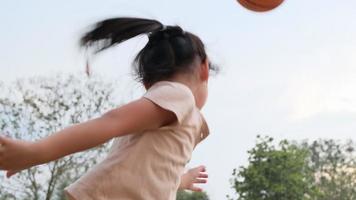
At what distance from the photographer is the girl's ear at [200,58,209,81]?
1.82 metres

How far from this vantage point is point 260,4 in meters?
2.67

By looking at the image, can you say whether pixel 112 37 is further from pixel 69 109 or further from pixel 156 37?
pixel 69 109

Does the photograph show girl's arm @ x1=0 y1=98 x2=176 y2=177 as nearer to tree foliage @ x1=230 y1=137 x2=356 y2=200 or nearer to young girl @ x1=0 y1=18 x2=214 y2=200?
young girl @ x1=0 y1=18 x2=214 y2=200

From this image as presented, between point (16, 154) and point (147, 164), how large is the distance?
1.29 ft

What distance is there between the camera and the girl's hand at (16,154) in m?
1.30

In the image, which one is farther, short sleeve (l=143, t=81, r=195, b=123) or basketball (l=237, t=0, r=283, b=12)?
basketball (l=237, t=0, r=283, b=12)

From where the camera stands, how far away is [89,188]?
5.35 feet

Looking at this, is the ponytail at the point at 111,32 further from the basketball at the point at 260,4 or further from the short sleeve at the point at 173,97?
the basketball at the point at 260,4

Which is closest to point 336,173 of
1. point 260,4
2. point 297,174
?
point 297,174

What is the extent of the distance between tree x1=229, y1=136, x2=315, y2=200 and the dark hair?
16.5 meters

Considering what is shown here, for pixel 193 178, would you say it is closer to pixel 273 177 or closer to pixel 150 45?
pixel 150 45

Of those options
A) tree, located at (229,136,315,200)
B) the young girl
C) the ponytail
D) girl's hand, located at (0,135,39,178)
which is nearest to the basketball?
the young girl

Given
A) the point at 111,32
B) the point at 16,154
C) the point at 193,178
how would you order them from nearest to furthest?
the point at 16,154, the point at 111,32, the point at 193,178

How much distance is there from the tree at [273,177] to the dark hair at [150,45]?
16.5 m
